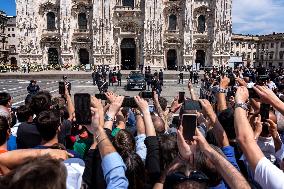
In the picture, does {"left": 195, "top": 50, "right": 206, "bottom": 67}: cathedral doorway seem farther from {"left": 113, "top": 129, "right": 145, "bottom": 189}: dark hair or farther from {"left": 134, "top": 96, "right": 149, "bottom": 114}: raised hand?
{"left": 113, "top": 129, "right": 145, "bottom": 189}: dark hair

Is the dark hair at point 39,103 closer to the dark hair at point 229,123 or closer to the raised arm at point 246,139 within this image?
the dark hair at point 229,123

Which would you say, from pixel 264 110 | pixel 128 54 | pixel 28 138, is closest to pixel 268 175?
→ pixel 264 110

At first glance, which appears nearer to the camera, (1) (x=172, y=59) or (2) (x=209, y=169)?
(2) (x=209, y=169)

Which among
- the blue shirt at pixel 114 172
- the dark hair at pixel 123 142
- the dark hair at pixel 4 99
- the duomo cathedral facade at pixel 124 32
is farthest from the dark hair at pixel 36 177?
the duomo cathedral facade at pixel 124 32

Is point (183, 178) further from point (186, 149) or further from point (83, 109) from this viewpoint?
point (83, 109)

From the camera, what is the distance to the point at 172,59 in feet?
167

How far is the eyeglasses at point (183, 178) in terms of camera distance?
232 cm

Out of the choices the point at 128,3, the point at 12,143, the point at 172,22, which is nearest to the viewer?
the point at 12,143

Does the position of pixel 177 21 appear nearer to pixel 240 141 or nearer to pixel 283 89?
pixel 283 89

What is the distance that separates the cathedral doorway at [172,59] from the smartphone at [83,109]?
47251 millimetres

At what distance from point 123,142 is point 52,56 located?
158 ft

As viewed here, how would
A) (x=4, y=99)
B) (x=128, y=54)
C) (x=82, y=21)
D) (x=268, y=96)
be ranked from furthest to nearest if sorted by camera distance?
(x=128, y=54)
(x=82, y=21)
(x=4, y=99)
(x=268, y=96)

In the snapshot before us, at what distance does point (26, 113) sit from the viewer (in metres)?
5.45

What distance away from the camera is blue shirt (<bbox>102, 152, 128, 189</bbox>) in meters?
2.69
